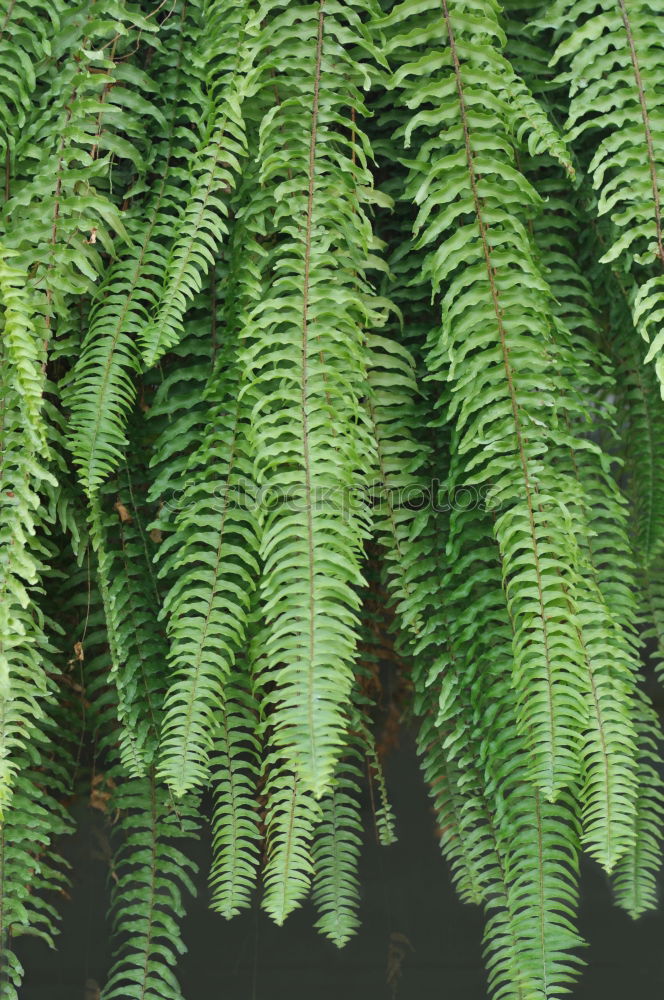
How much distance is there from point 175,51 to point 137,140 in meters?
0.10

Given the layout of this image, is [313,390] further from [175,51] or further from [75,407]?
[175,51]

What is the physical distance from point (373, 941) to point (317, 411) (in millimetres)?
820

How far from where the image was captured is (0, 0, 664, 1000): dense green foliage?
887 millimetres

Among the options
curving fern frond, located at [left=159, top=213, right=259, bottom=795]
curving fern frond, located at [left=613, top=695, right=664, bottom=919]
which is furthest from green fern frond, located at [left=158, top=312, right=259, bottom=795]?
curving fern frond, located at [left=613, top=695, right=664, bottom=919]

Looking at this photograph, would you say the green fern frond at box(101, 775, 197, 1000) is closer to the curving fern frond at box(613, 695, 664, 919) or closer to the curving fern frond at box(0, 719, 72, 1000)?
the curving fern frond at box(0, 719, 72, 1000)

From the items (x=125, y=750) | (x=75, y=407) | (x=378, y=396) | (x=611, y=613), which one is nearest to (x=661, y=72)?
(x=378, y=396)

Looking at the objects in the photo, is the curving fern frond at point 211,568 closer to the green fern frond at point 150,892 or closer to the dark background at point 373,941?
the green fern frond at point 150,892

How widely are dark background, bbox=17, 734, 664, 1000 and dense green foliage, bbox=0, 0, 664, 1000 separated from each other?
0.85 feet

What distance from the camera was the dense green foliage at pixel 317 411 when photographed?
2.91 ft

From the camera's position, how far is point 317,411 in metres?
0.89

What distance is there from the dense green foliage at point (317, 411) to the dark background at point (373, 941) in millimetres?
258

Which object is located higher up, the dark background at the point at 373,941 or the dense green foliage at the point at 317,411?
the dense green foliage at the point at 317,411

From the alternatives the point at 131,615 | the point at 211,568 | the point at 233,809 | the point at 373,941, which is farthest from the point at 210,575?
the point at 373,941

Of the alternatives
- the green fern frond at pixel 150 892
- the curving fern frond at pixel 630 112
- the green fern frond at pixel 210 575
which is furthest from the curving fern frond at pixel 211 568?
the curving fern frond at pixel 630 112
